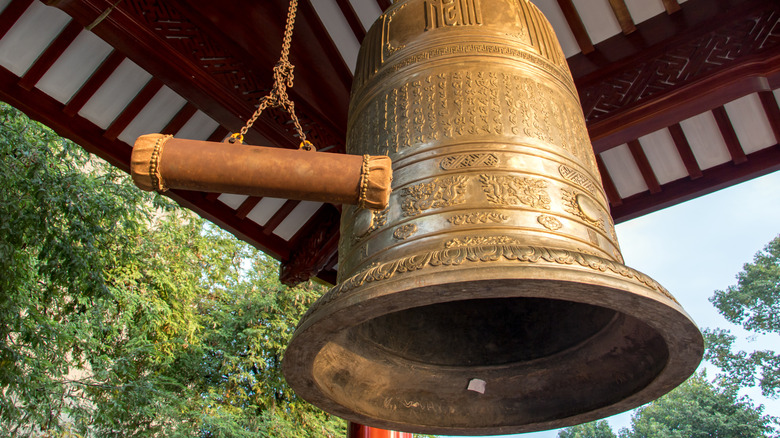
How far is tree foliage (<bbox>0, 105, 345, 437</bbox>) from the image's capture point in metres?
5.20

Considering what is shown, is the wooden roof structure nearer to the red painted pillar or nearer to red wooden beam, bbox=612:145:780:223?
red wooden beam, bbox=612:145:780:223

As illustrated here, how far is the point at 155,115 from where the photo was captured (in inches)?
168

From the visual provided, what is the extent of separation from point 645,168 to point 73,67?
421 cm

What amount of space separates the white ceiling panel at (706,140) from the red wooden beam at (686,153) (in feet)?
0.09

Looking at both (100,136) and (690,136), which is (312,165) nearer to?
(100,136)

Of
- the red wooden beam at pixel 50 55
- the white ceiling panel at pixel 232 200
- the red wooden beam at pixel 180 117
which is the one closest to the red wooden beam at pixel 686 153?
the white ceiling panel at pixel 232 200

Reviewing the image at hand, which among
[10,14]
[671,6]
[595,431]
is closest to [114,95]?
[10,14]

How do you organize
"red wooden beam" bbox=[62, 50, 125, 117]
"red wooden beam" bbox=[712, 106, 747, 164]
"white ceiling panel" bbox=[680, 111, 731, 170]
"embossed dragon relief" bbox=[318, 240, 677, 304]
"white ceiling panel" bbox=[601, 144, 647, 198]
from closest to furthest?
"embossed dragon relief" bbox=[318, 240, 677, 304], "red wooden beam" bbox=[62, 50, 125, 117], "red wooden beam" bbox=[712, 106, 747, 164], "white ceiling panel" bbox=[680, 111, 731, 170], "white ceiling panel" bbox=[601, 144, 647, 198]

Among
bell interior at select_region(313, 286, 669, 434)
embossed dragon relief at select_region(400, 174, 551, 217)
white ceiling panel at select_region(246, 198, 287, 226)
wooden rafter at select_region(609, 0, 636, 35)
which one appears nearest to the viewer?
embossed dragon relief at select_region(400, 174, 551, 217)

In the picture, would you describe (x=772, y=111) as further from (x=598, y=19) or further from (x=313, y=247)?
(x=313, y=247)

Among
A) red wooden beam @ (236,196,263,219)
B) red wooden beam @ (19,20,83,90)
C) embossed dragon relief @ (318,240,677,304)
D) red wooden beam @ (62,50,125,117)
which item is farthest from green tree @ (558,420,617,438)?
embossed dragon relief @ (318,240,677,304)

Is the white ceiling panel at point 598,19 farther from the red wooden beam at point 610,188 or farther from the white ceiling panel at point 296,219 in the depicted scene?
the white ceiling panel at point 296,219

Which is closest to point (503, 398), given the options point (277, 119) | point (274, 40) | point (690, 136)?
point (277, 119)

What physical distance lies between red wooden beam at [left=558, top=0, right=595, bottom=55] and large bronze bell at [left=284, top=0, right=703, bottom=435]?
118cm
